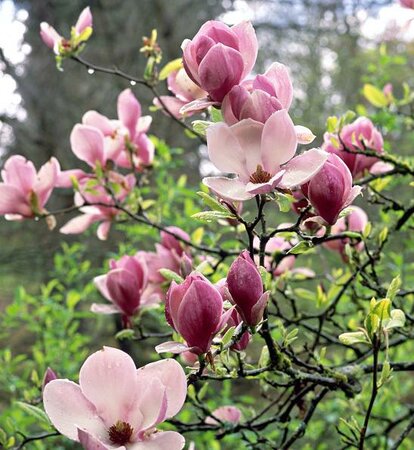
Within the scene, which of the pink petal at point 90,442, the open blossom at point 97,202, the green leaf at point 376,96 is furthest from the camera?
the green leaf at point 376,96

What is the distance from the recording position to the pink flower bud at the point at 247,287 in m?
0.45

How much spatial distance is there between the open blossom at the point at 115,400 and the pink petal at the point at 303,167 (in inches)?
6.5

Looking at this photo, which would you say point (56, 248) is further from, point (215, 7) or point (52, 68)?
point (215, 7)

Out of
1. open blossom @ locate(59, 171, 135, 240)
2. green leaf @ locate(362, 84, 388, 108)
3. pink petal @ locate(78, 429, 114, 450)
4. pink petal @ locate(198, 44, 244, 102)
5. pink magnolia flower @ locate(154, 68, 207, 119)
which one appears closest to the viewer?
pink petal @ locate(78, 429, 114, 450)

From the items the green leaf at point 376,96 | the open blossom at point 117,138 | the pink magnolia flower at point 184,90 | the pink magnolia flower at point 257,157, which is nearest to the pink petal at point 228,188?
the pink magnolia flower at point 257,157

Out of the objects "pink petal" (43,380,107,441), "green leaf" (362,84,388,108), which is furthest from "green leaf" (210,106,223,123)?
"green leaf" (362,84,388,108)

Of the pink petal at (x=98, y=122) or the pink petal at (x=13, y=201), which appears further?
the pink petal at (x=98, y=122)

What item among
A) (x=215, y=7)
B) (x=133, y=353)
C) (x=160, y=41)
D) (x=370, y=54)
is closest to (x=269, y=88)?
(x=133, y=353)

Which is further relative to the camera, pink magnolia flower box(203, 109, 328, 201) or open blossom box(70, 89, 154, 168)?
open blossom box(70, 89, 154, 168)

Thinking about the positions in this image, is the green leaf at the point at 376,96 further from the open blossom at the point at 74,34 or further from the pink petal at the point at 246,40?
the pink petal at the point at 246,40

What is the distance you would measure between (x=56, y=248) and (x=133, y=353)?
0.64 meters

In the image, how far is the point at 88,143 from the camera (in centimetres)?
86

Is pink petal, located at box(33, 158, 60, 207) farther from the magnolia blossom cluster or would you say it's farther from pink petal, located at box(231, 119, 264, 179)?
pink petal, located at box(231, 119, 264, 179)

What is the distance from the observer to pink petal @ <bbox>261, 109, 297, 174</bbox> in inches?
17.0
